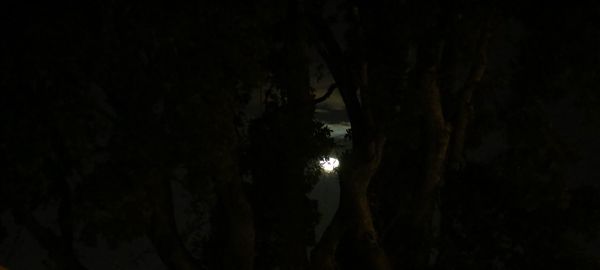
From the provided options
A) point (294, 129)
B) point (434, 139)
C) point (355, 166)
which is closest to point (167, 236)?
point (294, 129)

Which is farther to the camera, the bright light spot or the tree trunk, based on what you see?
the bright light spot

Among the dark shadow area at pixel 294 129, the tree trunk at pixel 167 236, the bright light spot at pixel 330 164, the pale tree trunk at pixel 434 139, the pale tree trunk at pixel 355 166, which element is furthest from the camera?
the bright light spot at pixel 330 164

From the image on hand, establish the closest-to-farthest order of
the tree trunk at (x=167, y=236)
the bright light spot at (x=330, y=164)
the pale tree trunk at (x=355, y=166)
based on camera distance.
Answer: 1. the tree trunk at (x=167, y=236)
2. the pale tree trunk at (x=355, y=166)
3. the bright light spot at (x=330, y=164)

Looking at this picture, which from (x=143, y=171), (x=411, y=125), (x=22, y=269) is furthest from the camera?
(x=22, y=269)

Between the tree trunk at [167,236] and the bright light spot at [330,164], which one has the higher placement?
the bright light spot at [330,164]

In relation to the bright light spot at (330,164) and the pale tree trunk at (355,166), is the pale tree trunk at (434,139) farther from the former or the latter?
the bright light spot at (330,164)

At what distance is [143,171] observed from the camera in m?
4.52

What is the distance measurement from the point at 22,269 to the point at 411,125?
21958 millimetres

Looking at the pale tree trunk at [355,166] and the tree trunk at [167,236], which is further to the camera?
the pale tree trunk at [355,166]

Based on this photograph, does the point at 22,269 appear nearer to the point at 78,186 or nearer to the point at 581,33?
the point at 78,186

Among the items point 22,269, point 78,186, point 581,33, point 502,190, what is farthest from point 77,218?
point 22,269

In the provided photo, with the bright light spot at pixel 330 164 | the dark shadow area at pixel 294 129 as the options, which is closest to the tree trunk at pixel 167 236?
the dark shadow area at pixel 294 129

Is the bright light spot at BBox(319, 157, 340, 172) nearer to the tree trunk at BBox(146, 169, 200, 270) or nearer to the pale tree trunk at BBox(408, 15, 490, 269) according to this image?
the pale tree trunk at BBox(408, 15, 490, 269)

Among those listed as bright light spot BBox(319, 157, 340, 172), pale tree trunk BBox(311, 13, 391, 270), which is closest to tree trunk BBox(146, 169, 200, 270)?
pale tree trunk BBox(311, 13, 391, 270)
